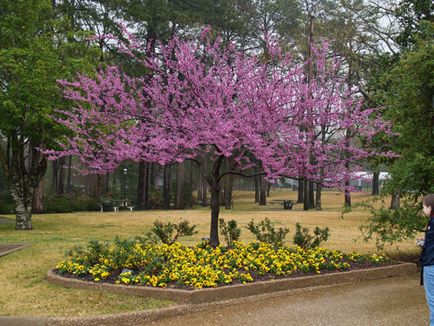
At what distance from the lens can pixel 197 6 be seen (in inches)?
1305

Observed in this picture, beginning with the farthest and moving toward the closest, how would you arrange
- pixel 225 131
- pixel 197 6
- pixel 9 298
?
pixel 197 6
pixel 225 131
pixel 9 298

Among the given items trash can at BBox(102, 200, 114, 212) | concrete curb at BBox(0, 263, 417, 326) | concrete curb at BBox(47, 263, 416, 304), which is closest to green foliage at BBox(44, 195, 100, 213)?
trash can at BBox(102, 200, 114, 212)

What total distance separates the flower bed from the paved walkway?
0.62 metres

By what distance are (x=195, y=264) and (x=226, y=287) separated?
1.19m

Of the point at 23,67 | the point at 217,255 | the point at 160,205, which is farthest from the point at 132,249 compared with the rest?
the point at 160,205

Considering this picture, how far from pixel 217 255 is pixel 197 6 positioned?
27.2 metres

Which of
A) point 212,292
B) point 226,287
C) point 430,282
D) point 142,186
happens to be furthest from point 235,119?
point 142,186

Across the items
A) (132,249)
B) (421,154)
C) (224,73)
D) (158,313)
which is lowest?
(158,313)

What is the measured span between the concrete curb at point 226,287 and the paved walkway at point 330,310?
21 centimetres

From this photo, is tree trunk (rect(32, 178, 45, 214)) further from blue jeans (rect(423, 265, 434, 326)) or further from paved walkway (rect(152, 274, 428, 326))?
blue jeans (rect(423, 265, 434, 326))

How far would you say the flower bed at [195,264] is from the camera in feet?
24.4

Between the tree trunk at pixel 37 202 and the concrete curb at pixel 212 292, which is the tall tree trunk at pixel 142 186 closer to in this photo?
the tree trunk at pixel 37 202

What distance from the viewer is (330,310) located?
6.84m

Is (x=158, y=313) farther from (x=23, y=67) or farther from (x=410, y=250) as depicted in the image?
(x=23, y=67)
